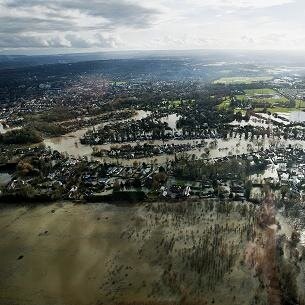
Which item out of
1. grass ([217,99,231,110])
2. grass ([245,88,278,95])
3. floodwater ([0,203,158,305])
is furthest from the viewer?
grass ([245,88,278,95])

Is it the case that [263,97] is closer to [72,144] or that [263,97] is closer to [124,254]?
[72,144]

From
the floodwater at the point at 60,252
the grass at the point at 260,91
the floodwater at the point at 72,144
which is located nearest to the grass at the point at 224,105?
the grass at the point at 260,91

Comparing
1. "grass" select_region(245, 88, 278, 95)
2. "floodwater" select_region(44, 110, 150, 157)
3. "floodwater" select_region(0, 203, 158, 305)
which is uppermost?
"floodwater" select_region(0, 203, 158, 305)

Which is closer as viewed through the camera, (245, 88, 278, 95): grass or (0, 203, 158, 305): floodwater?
(0, 203, 158, 305): floodwater

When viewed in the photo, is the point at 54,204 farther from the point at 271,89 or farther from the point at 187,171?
the point at 271,89

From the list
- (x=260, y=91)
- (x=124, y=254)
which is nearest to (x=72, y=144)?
(x=124, y=254)

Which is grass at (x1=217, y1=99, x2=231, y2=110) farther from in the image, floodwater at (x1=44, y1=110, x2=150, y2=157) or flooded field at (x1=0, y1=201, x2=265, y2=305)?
flooded field at (x1=0, y1=201, x2=265, y2=305)

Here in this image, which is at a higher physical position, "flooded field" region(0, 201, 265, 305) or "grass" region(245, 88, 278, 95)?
"flooded field" region(0, 201, 265, 305)

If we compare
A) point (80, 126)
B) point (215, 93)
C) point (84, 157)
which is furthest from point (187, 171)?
point (215, 93)

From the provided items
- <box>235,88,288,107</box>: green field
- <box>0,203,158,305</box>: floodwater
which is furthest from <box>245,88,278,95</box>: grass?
<box>0,203,158,305</box>: floodwater
